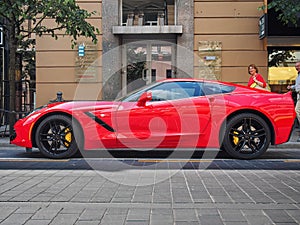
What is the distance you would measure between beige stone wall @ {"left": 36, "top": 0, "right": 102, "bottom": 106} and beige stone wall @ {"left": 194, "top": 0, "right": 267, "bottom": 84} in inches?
128

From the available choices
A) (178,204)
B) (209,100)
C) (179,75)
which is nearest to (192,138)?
(209,100)

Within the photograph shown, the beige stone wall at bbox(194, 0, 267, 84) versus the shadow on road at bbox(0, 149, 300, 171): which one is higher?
the beige stone wall at bbox(194, 0, 267, 84)

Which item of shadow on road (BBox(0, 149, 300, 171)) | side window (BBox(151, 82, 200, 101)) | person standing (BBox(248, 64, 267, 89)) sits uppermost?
person standing (BBox(248, 64, 267, 89))

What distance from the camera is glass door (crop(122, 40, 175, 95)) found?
13430 mm

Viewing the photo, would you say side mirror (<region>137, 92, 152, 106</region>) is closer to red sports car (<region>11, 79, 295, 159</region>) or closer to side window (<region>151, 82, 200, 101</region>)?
red sports car (<region>11, 79, 295, 159</region>)

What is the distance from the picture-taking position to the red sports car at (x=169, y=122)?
23.3 ft

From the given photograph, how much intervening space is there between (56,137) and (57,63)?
642 cm

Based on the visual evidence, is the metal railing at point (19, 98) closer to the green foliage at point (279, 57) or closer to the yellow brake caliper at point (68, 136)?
the yellow brake caliper at point (68, 136)

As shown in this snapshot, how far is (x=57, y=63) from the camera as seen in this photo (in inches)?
524

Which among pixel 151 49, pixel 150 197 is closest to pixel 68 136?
pixel 150 197

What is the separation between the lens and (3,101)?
1314cm

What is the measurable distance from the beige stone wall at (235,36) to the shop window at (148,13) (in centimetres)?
105

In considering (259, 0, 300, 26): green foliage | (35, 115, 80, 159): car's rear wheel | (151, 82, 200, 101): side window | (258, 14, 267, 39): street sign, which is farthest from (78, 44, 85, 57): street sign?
(151, 82, 200, 101): side window

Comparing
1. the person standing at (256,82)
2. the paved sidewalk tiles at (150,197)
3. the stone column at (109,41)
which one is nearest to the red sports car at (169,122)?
the paved sidewalk tiles at (150,197)
